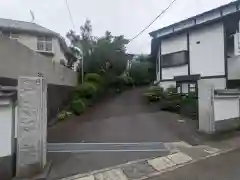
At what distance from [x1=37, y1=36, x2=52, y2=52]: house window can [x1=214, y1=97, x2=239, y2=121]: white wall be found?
1785 cm

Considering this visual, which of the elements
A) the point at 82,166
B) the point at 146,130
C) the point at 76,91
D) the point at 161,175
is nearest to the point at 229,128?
the point at 146,130

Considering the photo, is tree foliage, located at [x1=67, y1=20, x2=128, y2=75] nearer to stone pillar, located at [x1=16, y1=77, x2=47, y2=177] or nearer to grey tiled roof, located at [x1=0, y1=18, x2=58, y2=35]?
grey tiled roof, located at [x1=0, y1=18, x2=58, y2=35]

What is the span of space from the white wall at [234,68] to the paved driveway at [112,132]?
418 cm

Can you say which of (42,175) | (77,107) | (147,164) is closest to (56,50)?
(77,107)

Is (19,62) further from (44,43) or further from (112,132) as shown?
(44,43)

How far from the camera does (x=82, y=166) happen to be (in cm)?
684

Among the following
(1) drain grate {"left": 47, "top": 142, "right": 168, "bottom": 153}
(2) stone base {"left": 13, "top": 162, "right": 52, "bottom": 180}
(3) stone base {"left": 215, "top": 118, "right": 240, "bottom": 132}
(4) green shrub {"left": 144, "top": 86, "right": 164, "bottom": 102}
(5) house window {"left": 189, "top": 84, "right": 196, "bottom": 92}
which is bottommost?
(2) stone base {"left": 13, "top": 162, "right": 52, "bottom": 180}

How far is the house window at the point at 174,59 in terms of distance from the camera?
60.8 ft

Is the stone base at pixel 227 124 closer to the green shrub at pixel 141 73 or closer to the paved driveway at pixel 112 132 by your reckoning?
the paved driveway at pixel 112 132

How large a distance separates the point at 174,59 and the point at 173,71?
2.96 ft

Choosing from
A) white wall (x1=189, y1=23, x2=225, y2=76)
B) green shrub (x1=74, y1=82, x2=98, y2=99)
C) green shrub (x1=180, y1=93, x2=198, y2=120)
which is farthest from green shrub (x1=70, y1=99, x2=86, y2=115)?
white wall (x1=189, y1=23, x2=225, y2=76)

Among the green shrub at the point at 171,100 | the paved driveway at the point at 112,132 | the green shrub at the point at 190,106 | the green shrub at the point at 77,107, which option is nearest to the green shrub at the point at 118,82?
the paved driveway at the point at 112,132

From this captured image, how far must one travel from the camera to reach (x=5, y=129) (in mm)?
5734

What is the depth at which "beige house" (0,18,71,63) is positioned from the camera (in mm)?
23080
